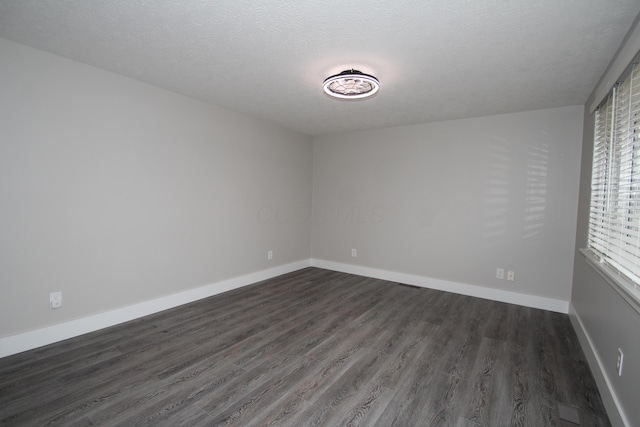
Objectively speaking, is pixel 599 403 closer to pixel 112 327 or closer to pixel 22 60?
pixel 112 327

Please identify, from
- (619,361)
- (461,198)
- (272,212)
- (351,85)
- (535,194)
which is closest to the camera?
(619,361)

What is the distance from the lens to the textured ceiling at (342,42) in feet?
5.74

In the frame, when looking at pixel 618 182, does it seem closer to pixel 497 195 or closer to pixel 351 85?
pixel 497 195

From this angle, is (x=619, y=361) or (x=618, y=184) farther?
(x=618, y=184)

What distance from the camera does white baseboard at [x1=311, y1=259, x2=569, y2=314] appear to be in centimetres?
350

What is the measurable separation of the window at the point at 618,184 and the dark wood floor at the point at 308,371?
90 centimetres

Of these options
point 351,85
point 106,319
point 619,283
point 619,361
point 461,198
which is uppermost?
point 351,85

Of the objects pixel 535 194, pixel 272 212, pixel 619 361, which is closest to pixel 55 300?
pixel 272 212

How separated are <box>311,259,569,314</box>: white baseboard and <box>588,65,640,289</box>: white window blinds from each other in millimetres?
1121

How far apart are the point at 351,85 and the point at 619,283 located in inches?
91.7

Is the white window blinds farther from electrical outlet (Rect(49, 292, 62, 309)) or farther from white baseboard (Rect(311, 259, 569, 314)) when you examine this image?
electrical outlet (Rect(49, 292, 62, 309))

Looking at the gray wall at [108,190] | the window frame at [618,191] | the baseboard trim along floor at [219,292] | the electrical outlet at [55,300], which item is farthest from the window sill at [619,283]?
the electrical outlet at [55,300]

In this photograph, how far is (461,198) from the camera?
402 centimetres

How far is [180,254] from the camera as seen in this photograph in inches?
134
